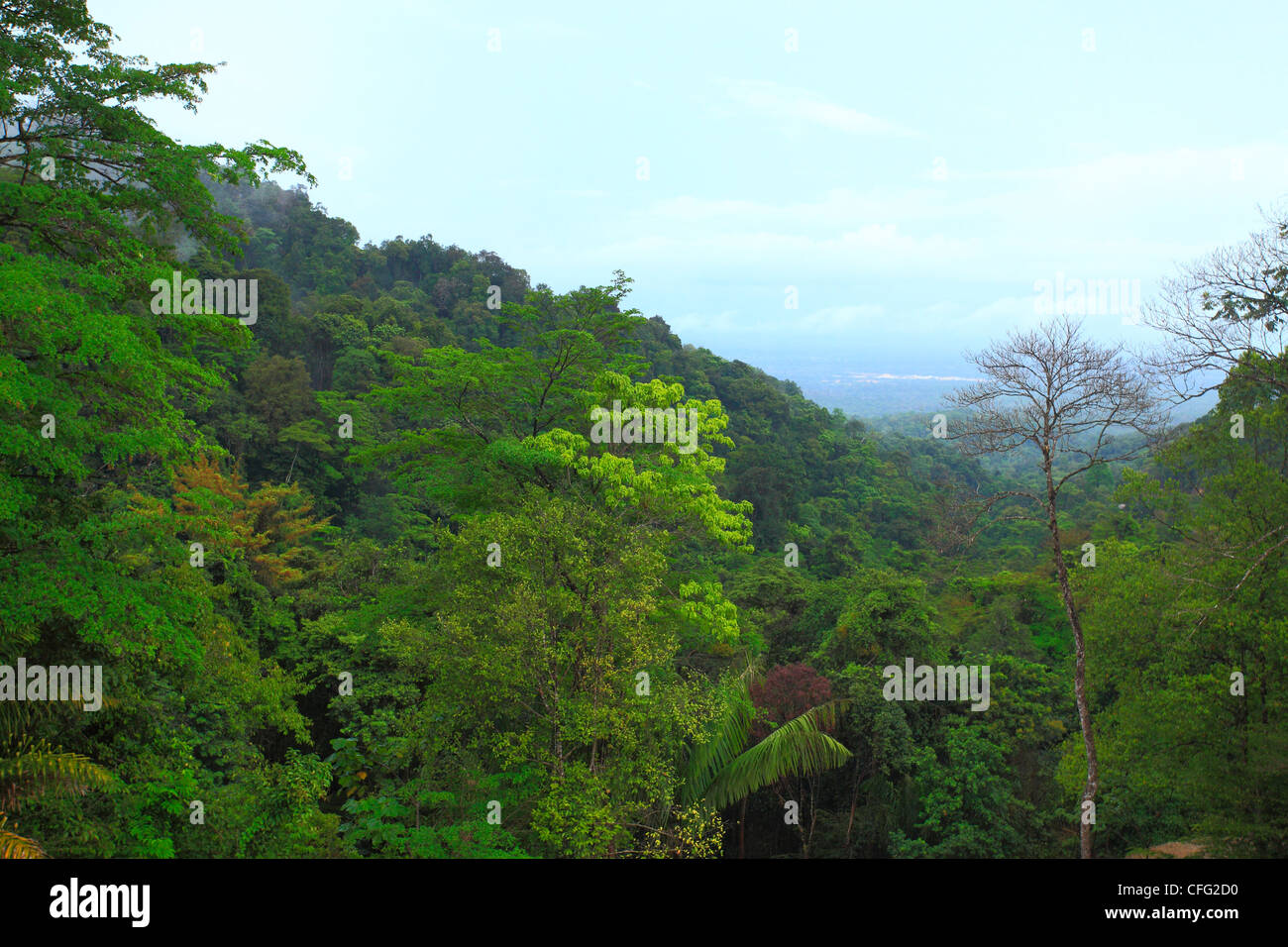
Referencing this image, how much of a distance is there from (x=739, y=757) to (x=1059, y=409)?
7.26 meters

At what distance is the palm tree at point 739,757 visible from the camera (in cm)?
1152

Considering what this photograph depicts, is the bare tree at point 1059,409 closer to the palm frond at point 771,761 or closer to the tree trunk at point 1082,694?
the tree trunk at point 1082,694

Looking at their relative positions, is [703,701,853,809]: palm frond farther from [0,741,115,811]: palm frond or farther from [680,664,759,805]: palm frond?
[0,741,115,811]: palm frond

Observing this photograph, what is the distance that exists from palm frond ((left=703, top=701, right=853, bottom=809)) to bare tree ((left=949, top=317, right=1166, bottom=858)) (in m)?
3.85

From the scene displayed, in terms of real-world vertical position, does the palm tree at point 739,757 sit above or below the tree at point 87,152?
below

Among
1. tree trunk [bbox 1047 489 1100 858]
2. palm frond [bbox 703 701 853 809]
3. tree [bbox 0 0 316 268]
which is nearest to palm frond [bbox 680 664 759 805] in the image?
palm frond [bbox 703 701 853 809]

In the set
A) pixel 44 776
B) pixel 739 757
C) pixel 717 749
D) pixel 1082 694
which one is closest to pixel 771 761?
pixel 739 757

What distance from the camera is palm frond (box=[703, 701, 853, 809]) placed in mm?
11625

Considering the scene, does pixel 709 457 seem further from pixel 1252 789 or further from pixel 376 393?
pixel 1252 789

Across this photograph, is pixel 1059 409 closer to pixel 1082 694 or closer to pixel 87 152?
pixel 1082 694

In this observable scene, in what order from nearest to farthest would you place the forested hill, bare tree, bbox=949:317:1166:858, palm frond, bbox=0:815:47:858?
palm frond, bbox=0:815:47:858 → the forested hill → bare tree, bbox=949:317:1166:858

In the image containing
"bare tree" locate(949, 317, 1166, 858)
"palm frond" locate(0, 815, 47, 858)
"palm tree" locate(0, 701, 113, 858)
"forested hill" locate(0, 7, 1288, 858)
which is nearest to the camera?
"palm frond" locate(0, 815, 47, 858)

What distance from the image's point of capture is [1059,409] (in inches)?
433

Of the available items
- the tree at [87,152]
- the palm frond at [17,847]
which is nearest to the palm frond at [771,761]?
the palm frond at [17,847]
